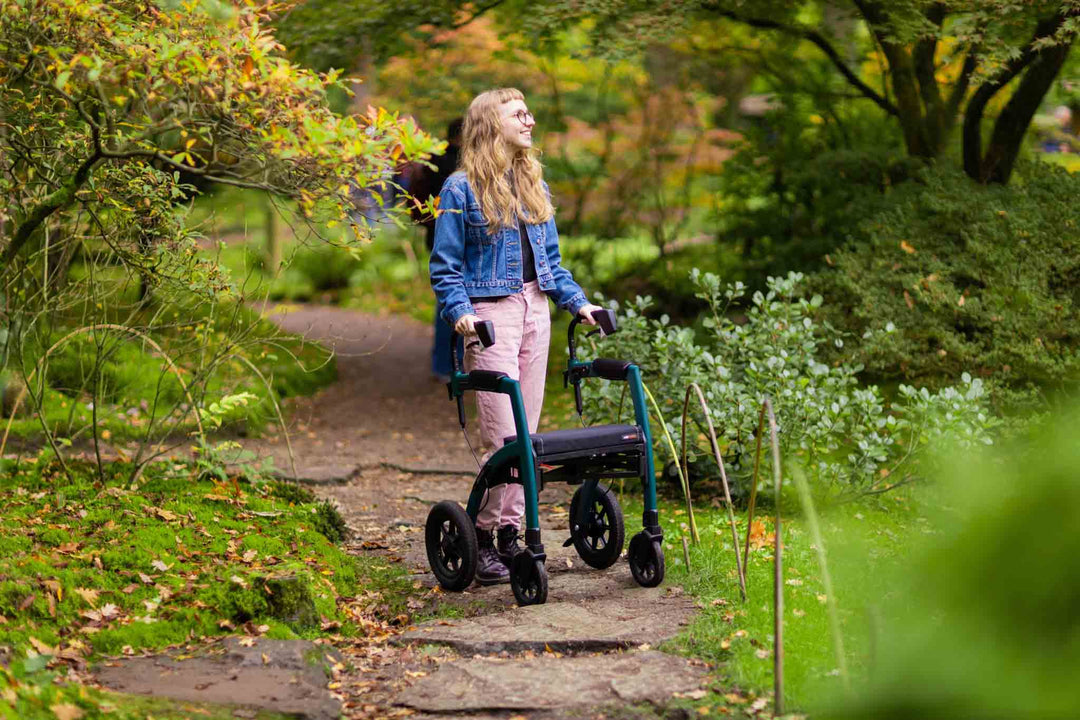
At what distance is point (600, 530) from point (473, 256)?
1.27 meters

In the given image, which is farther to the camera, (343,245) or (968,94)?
(968,94)

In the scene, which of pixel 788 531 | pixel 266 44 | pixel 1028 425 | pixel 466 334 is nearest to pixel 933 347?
pixel 1028 425

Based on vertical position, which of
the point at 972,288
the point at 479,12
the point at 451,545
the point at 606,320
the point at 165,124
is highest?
the point at 479,12

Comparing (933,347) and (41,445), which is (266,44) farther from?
(933,347)

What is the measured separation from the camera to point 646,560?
4.43 meters

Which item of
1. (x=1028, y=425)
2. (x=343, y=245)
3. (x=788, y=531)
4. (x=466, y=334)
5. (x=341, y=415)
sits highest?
(x=343, y=245)

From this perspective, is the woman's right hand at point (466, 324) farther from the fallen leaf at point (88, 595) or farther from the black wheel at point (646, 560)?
the fallen leaf at point (88, 595)

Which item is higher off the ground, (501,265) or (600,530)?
(501,265)

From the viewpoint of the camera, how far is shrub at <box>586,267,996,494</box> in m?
5.52

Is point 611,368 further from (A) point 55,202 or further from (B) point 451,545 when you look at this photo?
(A) point 55,202

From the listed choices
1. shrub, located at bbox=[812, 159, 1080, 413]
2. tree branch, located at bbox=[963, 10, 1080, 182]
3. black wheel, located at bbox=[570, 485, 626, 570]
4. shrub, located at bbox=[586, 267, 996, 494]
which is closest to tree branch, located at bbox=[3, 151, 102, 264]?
black wheel, located at bbox=[570, 485, 626, 570]

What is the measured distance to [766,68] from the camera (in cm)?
969

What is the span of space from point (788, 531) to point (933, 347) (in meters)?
1.98

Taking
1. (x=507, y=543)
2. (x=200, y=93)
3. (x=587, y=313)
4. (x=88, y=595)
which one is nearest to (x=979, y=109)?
(x=587, y=313)
